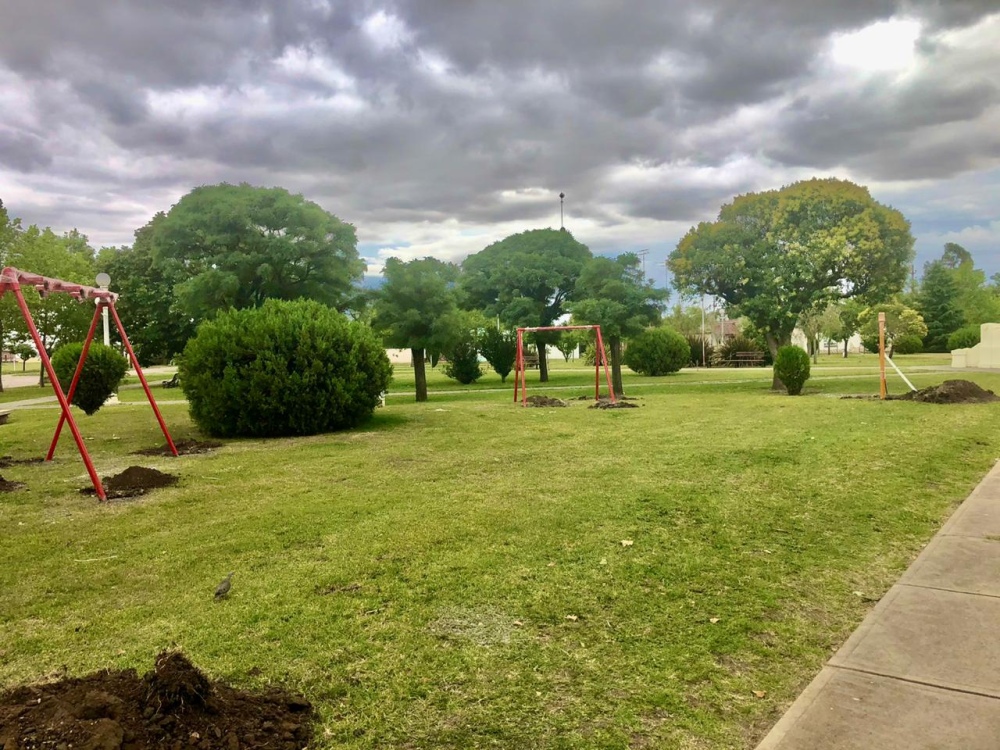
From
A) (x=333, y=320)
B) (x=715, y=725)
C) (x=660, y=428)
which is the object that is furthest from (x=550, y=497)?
(x=333, y=320)

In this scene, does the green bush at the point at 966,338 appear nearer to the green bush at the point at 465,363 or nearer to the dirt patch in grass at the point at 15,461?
the green bush at the point at 465,363

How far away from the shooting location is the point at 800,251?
65.1 feet

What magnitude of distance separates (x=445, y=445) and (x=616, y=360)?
36.1 feet

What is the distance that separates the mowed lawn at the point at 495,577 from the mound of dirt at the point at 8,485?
25 cm

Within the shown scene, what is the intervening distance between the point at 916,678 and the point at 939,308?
203 ft

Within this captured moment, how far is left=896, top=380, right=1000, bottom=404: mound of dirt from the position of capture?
14203mm

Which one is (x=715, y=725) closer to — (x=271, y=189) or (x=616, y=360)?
(x=616, y=360)

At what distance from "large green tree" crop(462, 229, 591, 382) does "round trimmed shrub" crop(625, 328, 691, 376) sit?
19.1 ft

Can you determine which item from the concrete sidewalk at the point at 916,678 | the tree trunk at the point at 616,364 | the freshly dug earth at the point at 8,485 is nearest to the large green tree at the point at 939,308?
the tree trunk at the point at 616,364

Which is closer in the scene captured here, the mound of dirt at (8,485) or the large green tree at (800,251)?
the mound of dirt at (8,485)

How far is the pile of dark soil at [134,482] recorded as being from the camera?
6747mm

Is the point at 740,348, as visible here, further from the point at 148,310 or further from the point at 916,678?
the point at 916,678

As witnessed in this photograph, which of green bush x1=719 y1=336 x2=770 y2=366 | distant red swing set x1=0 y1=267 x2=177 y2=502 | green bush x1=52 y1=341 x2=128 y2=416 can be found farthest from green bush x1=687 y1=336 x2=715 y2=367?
distant red swing set x1=0 y1=267 x2=177 y2=502

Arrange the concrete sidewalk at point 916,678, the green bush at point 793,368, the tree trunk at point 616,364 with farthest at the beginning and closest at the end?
the tree trunk at point 616,364, the green bush at point 793,368, the concrete sidewalk at point 916,678
